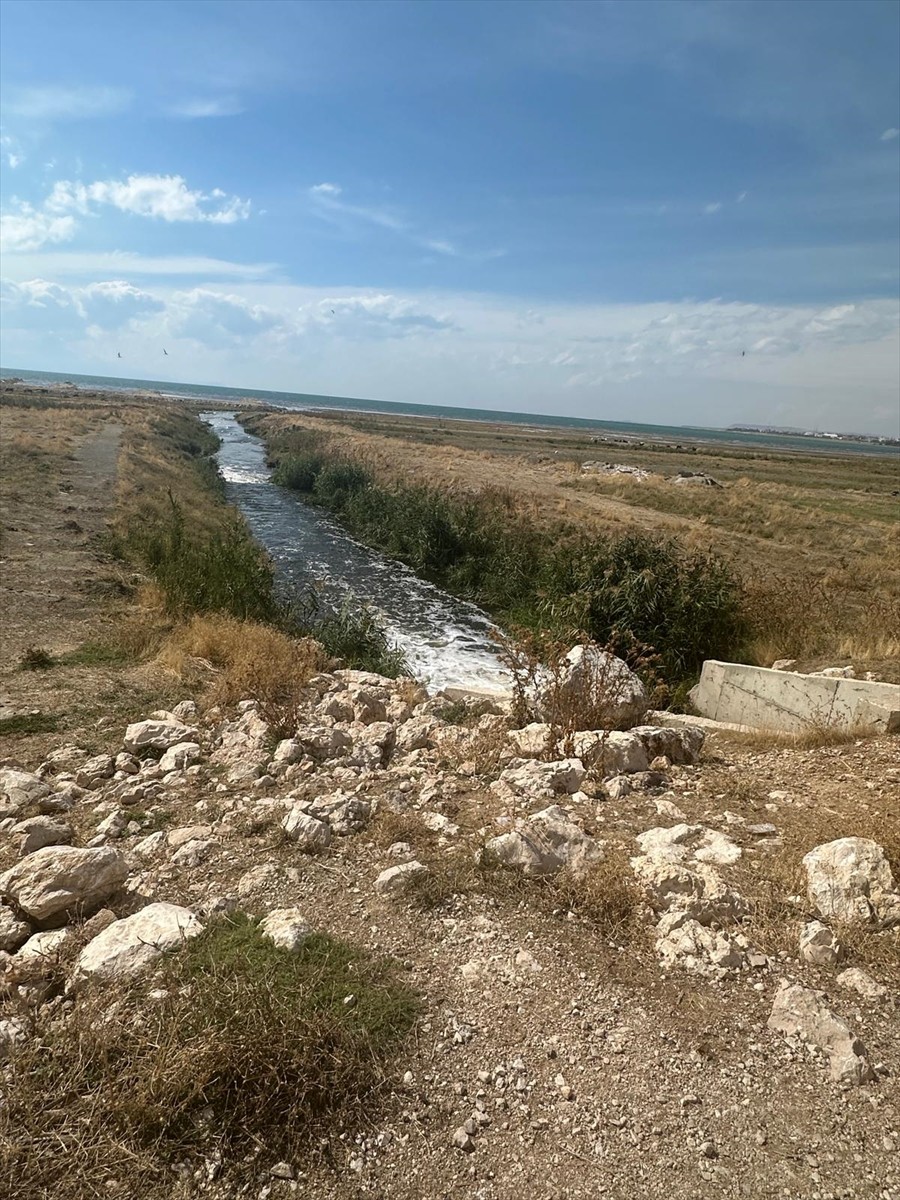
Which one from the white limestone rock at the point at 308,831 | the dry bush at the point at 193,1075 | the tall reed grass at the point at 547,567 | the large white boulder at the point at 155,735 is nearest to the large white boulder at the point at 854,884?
the dry bush at the point at 193,1075

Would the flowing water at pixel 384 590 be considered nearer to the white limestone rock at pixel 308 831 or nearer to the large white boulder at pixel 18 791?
the white limestone rock at pixel 308 831

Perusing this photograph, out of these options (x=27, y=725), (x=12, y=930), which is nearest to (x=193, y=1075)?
(x=12, y=930)

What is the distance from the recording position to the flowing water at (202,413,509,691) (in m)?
13.9

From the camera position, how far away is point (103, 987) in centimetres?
312

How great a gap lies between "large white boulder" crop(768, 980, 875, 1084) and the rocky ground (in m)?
0.01

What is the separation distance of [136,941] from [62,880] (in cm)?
69

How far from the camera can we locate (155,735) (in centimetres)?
641

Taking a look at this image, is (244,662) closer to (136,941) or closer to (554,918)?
(136,941)

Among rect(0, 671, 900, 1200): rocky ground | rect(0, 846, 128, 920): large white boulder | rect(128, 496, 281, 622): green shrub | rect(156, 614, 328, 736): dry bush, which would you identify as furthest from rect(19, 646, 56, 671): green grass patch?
rect(0, 846, 128, 920): large white boulder

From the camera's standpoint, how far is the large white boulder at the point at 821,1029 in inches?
112

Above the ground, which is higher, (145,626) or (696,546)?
(696,546)

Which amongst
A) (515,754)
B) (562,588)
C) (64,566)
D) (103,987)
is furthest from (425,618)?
(103,987)

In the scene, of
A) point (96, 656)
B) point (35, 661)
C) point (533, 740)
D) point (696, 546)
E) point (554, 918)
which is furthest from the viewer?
point (696, 546)

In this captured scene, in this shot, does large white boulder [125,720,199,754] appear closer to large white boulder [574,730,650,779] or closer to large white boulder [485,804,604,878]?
large white boulder [485,804,604,878]
